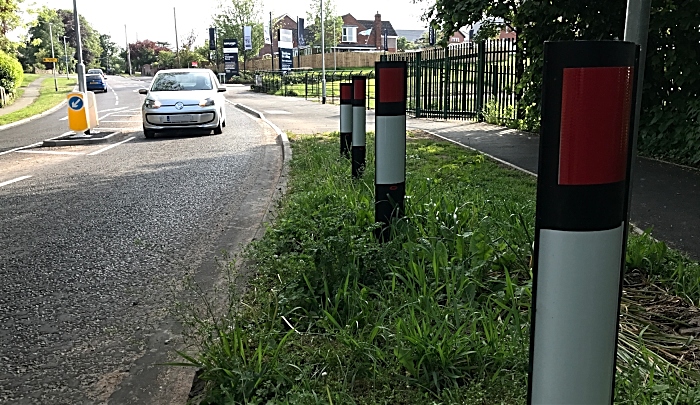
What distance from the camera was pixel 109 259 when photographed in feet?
16.1

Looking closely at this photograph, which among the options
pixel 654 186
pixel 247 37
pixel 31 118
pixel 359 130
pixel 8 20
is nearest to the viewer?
pixel 359 130

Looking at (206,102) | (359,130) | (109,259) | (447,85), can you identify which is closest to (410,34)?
(447,85)

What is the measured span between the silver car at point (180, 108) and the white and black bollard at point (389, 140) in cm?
1141

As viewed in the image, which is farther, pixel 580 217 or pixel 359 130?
pixel 359 130

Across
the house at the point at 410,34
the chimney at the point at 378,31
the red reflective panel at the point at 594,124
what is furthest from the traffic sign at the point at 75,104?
the house at the point at 410,34

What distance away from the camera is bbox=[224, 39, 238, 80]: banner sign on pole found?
6688 centimetres

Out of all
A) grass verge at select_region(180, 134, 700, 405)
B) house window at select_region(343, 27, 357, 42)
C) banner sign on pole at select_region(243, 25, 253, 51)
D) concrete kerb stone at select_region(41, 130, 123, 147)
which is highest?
house window at select_region(343, 27, 357, 42)

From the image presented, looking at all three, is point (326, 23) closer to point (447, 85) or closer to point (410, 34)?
point (410, 34)

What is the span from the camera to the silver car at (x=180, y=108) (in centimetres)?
1475

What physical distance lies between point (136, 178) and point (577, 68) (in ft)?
27.3

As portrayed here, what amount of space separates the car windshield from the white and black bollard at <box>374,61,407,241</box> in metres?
12.6

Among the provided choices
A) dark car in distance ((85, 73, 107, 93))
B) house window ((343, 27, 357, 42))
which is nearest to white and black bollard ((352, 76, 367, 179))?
dark car in distance ((85, 73, 107, 93))

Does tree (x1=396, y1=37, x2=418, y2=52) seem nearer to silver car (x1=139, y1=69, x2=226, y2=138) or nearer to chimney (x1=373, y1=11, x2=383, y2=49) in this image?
chimney (x1=373, y1=11, x2=383, y2=49)

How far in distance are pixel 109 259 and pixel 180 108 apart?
10523 mm
